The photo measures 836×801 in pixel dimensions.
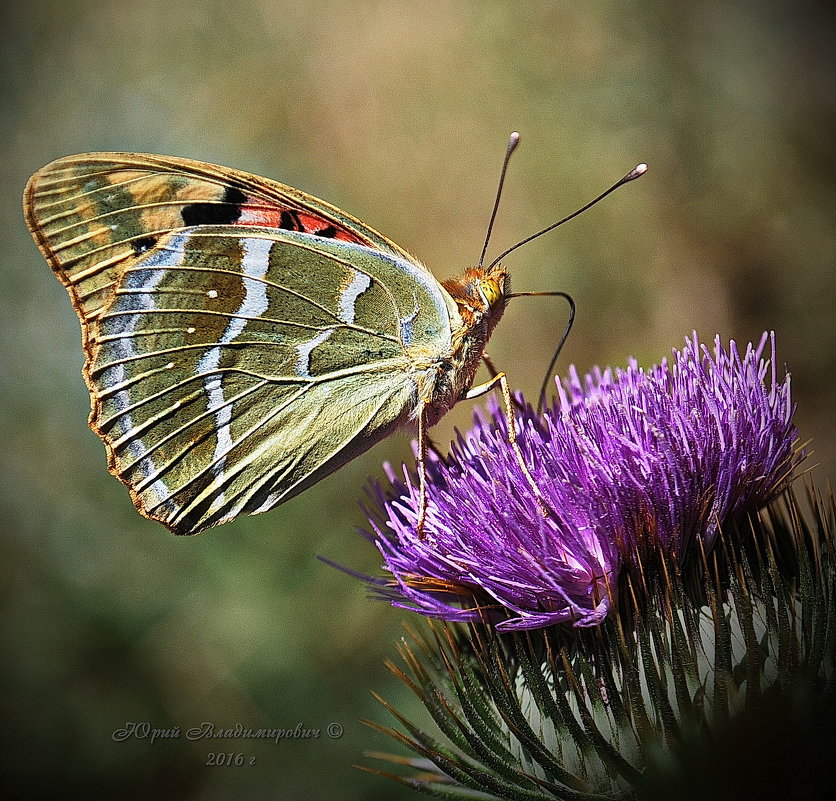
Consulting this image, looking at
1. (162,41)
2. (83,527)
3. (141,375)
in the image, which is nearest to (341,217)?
(141,375)

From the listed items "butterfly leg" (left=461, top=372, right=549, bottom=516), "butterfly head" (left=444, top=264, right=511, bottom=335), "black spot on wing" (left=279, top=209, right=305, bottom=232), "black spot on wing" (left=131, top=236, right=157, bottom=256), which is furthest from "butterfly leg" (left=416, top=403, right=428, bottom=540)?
"black spot on wing" (left=131, top=236, right=157, bottom=256)

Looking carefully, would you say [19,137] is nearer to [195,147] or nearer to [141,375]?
[195,147]

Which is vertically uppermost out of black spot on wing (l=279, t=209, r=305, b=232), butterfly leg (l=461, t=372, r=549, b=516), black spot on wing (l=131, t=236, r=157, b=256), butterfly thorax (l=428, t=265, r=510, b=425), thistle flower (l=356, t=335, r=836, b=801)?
black spot on wing (l=131, t=236, r=157, b=256)

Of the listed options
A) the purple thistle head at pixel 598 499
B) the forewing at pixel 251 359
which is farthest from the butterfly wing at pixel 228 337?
the purple thistle head at pixel 598 499

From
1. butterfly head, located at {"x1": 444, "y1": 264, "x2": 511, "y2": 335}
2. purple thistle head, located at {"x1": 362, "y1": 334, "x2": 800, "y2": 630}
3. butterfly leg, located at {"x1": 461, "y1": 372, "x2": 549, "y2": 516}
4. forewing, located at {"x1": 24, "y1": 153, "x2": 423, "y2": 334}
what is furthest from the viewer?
butterfly head, located at {"x1": 444, "y1": 264, "x2": 511, "y2": 335}

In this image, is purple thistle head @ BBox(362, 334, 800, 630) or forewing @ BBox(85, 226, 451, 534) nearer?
purple thistle head @ BBox(362, 334, 800, 630)

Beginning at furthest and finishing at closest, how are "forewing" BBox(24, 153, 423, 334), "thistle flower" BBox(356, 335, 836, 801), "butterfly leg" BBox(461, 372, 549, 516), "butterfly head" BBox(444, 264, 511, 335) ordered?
"butterfly head" BBox(444, 264, 511, 335) → "forewing" BBox(24, 153, 423, 334) → "butterfly leg" BBox(461, 372, 549, 516) → "thistle flower" BBox(356, 335, 836, 801)

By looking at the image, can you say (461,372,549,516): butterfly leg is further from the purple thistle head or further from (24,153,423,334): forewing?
(24,153,423,334): forewing

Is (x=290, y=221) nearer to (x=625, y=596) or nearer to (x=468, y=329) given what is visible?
(x=468, y=329)
